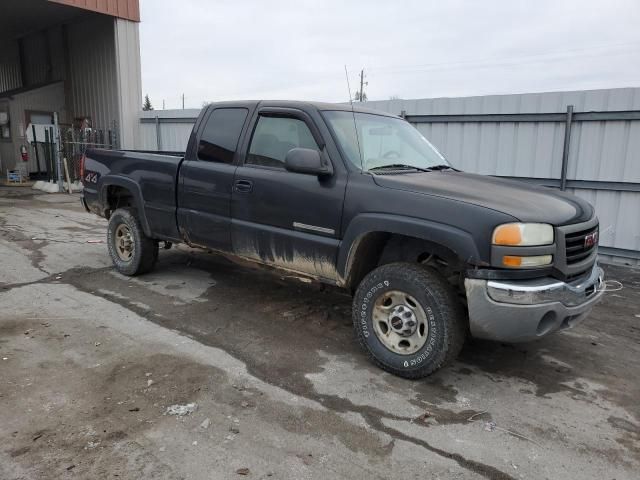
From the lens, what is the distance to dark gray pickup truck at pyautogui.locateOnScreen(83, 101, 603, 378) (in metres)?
3.30

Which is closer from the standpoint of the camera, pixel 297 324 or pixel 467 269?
pixel 467 269

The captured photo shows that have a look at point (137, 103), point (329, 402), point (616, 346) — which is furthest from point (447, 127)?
point (137, 103)

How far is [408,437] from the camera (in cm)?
300

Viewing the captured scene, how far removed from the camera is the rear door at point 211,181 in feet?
15.6

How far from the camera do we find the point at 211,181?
4836 millimetres

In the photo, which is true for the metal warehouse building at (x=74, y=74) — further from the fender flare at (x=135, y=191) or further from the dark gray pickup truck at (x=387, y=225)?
the dark gray pickup truck at (x=387, y=225)

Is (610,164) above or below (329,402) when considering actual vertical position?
above

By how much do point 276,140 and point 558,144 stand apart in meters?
5.22

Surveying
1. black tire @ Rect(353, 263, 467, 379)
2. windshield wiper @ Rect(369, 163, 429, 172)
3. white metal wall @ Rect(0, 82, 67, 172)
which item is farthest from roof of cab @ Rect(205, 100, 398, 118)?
white metal wall @ Rect(0, 82, 67, 172)

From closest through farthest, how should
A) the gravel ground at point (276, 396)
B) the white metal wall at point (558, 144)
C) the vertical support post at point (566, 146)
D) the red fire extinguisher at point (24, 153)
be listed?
1. the gravel ground at point (276, 396)
2. the white metal wall at point (558, 144)
3. the vertical support post at point (566, 146)
4. the red fire extinguisher at point (24, 153)

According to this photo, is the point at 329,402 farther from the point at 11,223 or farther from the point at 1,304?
the point at 11,223

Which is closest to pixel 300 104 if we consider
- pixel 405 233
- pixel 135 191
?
pixel 405 233

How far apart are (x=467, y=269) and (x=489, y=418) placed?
0.98 metres

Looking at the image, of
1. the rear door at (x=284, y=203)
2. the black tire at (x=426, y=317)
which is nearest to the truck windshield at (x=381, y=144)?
the rear door at (x=284, y=203)
